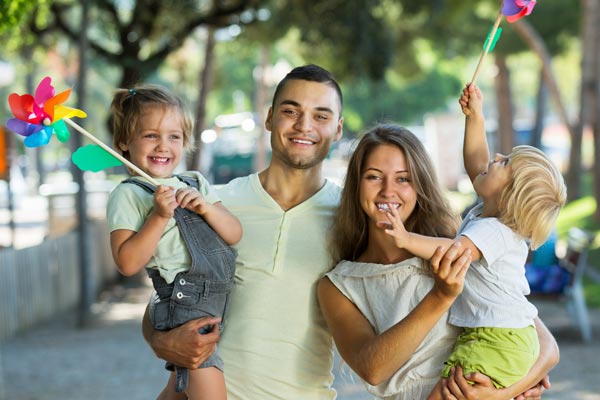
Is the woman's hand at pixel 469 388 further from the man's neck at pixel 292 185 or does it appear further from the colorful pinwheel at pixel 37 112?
the colorful pinwheel at pixel 37 112

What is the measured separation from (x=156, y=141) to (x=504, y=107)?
19.6 meters

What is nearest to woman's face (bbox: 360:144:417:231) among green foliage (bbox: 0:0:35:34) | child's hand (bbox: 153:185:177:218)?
child's hand (bbox: 153:185:177:218)

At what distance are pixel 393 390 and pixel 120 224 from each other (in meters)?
1.04

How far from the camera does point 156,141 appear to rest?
3121mm

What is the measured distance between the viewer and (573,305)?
1038 cm

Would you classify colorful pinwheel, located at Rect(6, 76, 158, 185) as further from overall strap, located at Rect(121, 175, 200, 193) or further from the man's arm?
the man's arm

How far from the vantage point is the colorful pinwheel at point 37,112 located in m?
2.84

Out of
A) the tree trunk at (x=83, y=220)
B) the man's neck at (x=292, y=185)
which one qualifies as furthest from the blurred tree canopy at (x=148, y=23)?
the man's neck at (x=292, y=185)

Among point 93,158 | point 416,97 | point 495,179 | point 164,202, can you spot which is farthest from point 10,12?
point 416,97

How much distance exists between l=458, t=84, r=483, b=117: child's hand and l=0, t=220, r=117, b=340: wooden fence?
8.42 m

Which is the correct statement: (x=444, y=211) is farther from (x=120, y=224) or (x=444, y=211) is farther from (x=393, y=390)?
(x=120, y=224)

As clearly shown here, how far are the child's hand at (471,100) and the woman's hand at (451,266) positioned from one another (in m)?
0.71

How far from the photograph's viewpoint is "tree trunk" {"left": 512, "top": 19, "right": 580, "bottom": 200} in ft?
52.0

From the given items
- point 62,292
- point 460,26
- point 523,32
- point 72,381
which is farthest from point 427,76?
point 72,381
